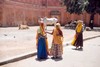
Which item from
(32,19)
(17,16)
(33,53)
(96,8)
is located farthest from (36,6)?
(33,53)

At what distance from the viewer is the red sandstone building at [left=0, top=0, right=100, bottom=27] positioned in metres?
49.7

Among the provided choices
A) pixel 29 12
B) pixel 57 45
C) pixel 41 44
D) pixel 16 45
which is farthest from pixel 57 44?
pixel 29 12

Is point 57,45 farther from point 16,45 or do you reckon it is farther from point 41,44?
point 16,45

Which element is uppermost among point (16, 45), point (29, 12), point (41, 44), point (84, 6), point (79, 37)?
point (84, 6)

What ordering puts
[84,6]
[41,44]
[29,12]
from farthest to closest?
[29,12] → [84,6] → [41,44]

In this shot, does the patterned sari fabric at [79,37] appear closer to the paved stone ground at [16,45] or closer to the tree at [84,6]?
the paved stone ground at [16,45]

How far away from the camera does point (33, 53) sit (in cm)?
1466

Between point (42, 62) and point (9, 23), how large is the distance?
39.5 m

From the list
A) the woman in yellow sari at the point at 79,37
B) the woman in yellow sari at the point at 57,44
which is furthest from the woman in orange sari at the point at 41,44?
the woman in yellow sari at the point at 79,37

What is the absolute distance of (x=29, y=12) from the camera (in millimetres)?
60188

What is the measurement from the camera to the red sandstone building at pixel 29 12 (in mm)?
49719

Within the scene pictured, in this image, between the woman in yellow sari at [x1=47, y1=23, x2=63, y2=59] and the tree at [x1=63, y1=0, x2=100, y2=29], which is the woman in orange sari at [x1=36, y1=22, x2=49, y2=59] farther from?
the tree at [x1=63, y1=0, x2=100, y2=29]

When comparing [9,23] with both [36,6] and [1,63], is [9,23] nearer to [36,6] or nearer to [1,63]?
[36,6]

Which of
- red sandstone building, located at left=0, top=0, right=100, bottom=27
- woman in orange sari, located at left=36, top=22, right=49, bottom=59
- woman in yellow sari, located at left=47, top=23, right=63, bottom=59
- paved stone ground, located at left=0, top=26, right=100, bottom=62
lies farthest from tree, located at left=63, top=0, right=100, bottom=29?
woman in orange sari, located at left=36, top=22, right=49, bottom=59
